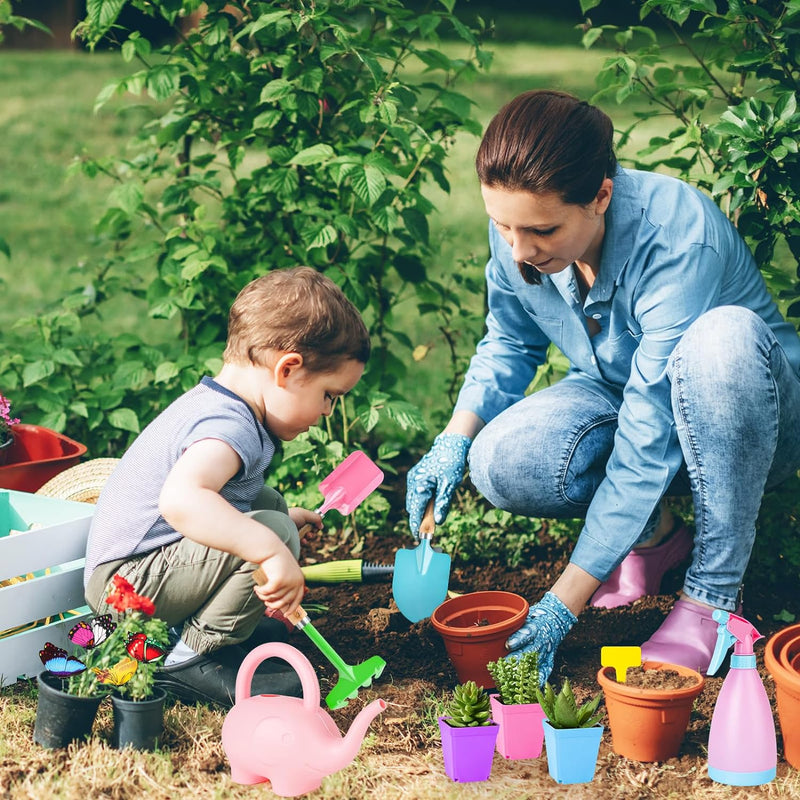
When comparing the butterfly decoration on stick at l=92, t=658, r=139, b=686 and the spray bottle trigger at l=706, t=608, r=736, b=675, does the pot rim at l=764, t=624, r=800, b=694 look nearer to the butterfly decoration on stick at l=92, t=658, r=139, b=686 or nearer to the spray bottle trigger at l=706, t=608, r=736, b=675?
the spray bottle trigger at l=706, t=608, r=736, b=675

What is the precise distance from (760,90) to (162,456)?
172 cm

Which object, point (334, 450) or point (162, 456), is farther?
→ point (334, 450)

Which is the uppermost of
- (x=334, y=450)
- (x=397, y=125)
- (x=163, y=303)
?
(x=397, y=125)

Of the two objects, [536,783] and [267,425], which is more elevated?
[267,425]

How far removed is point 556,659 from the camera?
7.43 feet

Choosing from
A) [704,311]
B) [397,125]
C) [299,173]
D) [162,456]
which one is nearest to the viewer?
[162,456]

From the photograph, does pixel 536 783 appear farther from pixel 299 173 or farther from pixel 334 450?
pixel 299 173

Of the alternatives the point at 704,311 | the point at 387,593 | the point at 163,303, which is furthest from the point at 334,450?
the point at 704,311

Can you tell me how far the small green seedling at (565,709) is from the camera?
68.9 inches

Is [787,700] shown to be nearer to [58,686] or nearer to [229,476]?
[229,476]

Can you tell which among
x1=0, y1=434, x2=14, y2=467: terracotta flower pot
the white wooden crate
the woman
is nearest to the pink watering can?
the woman

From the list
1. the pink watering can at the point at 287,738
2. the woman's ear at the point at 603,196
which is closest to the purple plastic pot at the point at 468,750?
the pink watering can at the point at 287,738

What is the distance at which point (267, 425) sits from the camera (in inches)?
83.3

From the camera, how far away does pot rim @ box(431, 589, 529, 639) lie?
205 centimetres
